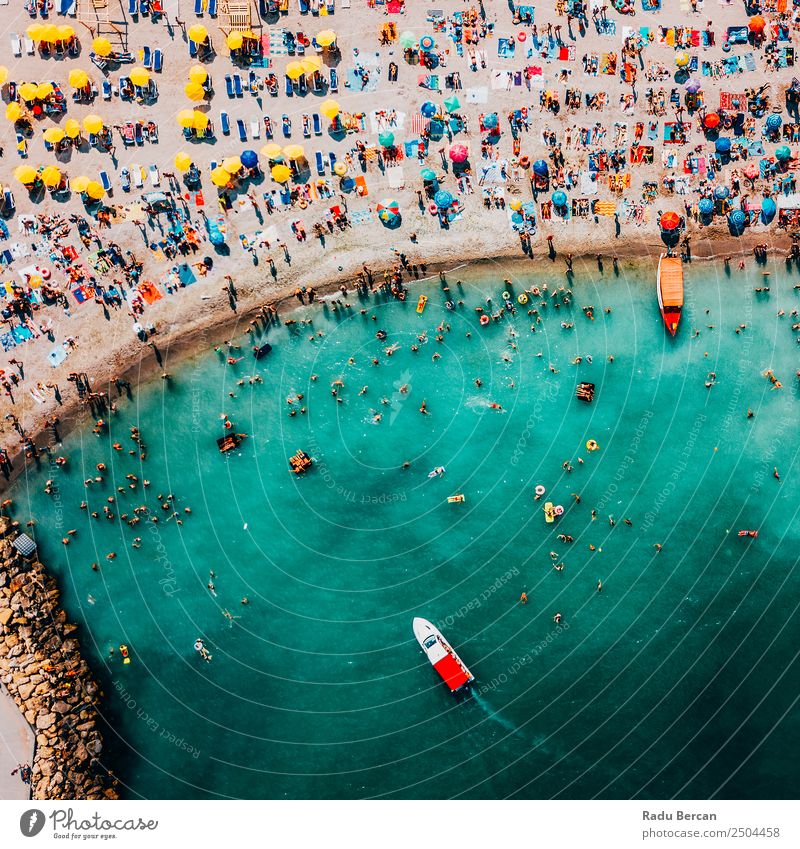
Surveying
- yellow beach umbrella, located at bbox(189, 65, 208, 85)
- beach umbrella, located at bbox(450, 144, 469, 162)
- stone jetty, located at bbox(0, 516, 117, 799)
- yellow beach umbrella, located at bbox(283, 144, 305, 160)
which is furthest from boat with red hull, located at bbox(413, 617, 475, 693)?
yellow beach umbrella, located at bbox(189, 65, 208, 85)

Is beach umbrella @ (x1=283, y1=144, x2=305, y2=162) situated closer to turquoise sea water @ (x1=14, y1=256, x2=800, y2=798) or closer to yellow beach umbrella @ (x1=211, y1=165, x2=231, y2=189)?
yellow beach umbrella @ (x1=211, y1=165, x2=231, y2=189)

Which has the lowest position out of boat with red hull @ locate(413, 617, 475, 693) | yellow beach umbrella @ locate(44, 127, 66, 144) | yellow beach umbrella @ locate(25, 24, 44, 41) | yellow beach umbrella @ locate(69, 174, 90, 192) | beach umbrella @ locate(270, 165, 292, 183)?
boat with red hull @ locate(413, 617, 475, 693)

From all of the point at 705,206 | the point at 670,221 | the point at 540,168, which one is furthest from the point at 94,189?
the point at 705,206

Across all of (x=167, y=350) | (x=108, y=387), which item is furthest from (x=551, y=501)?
(x=108, y=387)
